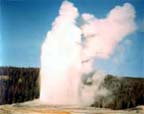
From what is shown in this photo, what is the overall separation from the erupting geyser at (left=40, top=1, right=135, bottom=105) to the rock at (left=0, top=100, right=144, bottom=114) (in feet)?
0.14

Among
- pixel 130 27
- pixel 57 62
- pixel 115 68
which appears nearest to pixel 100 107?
pixel 115 68

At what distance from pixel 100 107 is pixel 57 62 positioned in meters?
0.45

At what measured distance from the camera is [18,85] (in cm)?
236

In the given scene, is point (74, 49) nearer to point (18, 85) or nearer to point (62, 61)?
point (62, 61)

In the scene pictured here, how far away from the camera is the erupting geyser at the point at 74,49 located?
2344 millimetres

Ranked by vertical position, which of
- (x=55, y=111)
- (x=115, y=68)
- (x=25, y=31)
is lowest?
(x=55, y=111)

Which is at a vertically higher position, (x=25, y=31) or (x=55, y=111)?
(x=25, y=31)

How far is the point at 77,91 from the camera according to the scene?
2344 mm

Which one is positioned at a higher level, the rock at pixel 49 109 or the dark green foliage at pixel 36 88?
the dark green foliage at pixel 36 88

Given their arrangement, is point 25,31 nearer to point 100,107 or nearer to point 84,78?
point 84,78

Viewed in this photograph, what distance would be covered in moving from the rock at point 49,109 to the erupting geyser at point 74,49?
44mm

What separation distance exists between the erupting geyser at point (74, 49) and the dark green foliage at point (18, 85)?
0.06m

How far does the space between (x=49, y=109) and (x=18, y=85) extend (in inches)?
11.3

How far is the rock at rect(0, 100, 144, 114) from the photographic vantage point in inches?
91.4
